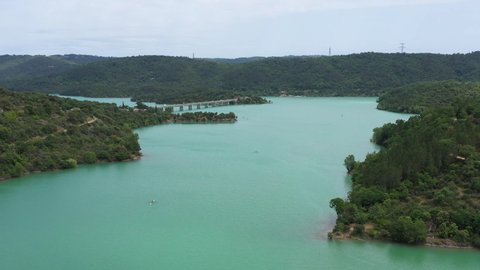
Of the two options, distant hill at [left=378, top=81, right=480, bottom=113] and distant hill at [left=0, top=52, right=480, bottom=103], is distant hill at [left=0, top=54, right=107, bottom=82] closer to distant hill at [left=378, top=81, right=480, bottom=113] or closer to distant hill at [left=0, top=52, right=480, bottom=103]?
distant hill at [left=0, top=52, right=480, bottom=103]

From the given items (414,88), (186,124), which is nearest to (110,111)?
(186,124)

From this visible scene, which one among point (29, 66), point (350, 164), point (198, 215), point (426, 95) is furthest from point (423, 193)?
point (29, 66)

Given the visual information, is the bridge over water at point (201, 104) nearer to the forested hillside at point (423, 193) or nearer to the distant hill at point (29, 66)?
the forested hillside at point (423, 193)

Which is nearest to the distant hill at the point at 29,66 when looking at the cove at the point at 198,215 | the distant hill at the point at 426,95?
the distant hill at the point at 426,95

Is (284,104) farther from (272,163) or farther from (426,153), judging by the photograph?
(426,153)

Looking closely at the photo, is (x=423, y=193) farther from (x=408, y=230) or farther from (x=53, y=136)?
(x=53, y=136)

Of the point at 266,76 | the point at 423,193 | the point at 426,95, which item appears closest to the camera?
the point at 423,193

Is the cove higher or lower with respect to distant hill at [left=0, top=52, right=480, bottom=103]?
lower

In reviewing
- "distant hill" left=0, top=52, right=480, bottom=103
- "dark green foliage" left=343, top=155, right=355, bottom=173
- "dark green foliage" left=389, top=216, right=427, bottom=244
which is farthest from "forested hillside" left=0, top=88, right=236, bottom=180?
"distant hill" left=0, top=52, right=480, bottom=103
